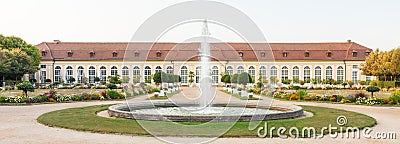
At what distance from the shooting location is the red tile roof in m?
60.2

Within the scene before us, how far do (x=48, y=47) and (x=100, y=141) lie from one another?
55.8 m

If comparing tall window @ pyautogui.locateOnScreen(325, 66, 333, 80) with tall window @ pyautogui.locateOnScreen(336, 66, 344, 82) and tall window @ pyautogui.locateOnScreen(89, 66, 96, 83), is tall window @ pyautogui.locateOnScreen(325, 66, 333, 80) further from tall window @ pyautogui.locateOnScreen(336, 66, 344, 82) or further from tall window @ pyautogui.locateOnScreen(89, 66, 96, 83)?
tall window @ pyautogui.locateOnScreen(89, 66, 96, 83)

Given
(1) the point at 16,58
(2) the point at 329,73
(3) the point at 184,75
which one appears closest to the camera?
(1) the point at 16,58

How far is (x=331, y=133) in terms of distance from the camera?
10.6 m

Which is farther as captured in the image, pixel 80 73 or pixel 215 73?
pixel 215 73

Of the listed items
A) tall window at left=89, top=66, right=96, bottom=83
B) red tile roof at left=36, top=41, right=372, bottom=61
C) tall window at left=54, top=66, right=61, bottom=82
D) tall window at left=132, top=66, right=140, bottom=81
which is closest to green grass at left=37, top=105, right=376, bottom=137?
red tile roof at left=36, top=41, right=372, bottom=61

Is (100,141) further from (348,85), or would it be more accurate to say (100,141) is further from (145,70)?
(145,70)

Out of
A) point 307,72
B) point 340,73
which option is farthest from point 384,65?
point 307,72

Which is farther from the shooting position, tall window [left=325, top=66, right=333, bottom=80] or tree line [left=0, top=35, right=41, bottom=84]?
tall window [left=325, top=66, right=333, bottom=80]

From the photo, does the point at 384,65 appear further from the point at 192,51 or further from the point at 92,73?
the point at 92,73

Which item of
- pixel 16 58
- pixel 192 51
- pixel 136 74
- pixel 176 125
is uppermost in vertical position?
pixel 192 51

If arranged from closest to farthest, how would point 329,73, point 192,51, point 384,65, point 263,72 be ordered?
point 384,65
point 329,73
point 192,51
point 263,72

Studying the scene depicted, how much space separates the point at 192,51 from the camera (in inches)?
2426

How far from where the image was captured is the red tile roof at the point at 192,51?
6019cm
